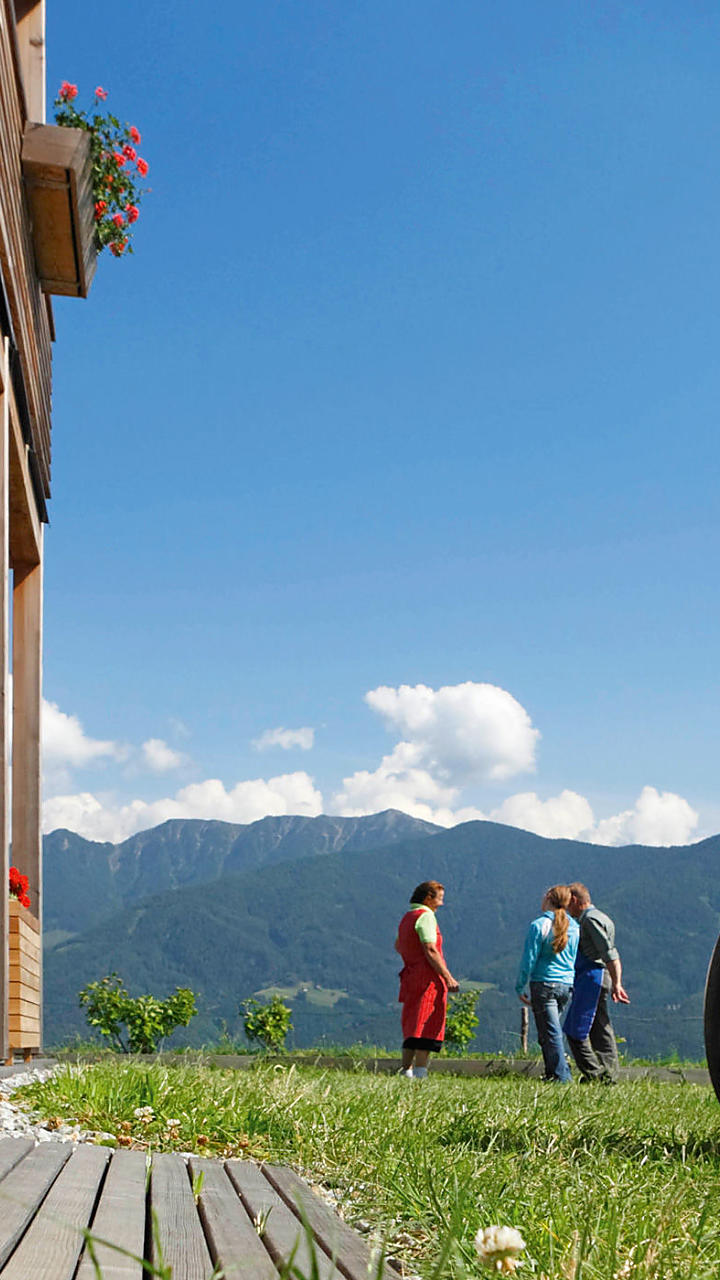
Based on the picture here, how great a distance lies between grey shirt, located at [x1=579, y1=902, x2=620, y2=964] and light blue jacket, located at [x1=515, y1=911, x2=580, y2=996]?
475mm

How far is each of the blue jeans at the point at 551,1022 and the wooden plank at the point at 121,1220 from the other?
7495mm

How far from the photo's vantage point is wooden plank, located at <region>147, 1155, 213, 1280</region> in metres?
2.32

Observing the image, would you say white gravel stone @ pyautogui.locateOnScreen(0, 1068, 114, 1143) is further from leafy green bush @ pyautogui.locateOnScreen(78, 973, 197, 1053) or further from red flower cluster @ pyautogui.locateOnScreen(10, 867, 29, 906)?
leafy green bush @ pyautogui.locateOnScreen(78, 973, 197, 1053)

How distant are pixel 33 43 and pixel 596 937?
9.33 metres

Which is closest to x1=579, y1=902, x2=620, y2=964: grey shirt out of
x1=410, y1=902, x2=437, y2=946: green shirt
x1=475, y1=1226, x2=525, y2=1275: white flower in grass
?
x1=410, y1=902, x2=437, y2=946: green shirt

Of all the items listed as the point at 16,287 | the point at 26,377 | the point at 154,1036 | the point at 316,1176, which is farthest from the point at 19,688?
the point at 154,1036

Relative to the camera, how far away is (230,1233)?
8.71 feet

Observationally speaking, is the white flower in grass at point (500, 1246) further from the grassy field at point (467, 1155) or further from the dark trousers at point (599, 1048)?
the dark trousers at point (599, 1048)

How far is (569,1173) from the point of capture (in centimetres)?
362

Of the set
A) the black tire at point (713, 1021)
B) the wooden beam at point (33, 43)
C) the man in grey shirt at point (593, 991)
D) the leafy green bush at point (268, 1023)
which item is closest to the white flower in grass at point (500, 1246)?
the black tire at point (713, 1021)

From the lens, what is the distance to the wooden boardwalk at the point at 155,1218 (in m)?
2.33

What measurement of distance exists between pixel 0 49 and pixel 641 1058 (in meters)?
14.0

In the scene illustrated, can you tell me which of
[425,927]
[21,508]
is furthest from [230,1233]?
[425,927]

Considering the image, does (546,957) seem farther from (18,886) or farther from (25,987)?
(18,886)
